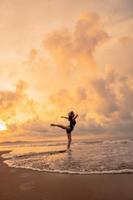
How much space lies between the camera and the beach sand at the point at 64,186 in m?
9.29

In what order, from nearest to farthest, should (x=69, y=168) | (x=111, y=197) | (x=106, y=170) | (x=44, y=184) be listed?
(x=111, y=197)
(x=44, y=184)
(x=106, y=170)
(x=69, y=168)

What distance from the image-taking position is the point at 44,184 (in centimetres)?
1114

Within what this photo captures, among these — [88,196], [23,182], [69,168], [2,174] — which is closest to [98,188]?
[88,196]

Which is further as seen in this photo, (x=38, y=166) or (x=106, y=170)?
(x=38, y=166)

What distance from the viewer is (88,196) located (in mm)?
9219

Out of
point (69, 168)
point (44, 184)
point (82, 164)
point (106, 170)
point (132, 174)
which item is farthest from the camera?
point (82, 164)

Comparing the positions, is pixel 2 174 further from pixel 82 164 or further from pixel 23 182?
pixel 82 164

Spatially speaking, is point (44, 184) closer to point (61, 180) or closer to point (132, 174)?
point (61, 180)

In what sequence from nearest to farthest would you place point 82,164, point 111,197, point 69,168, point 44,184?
point 111,197
point 44,184
point 69,168
point 82,164

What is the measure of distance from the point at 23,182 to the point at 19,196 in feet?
7.14

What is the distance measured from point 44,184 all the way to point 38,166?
461cm

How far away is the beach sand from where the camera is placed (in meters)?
9.29

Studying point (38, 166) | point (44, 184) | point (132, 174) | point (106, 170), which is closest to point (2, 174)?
point (38, 166)

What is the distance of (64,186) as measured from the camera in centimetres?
1071
